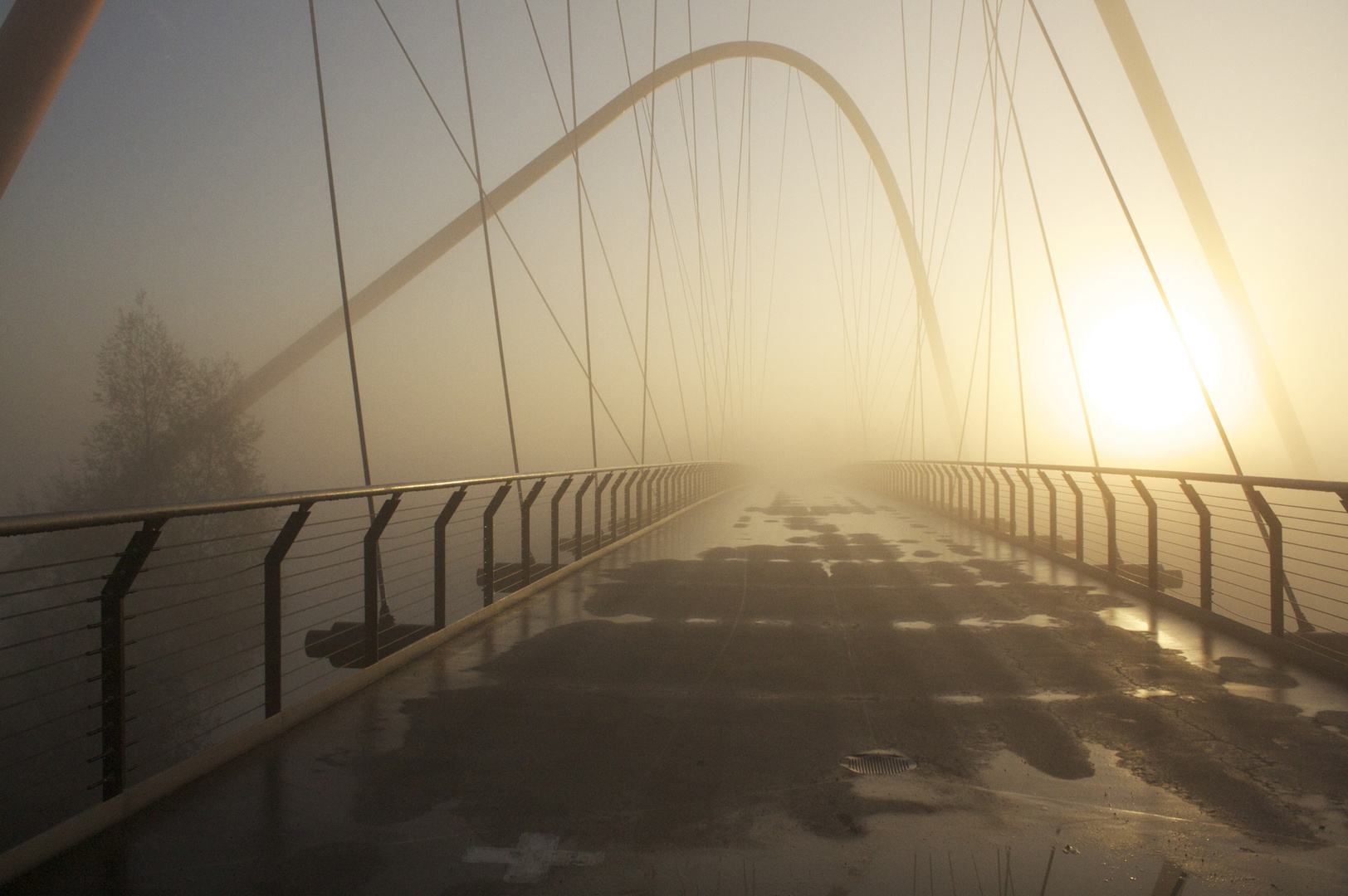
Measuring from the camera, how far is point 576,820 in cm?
296

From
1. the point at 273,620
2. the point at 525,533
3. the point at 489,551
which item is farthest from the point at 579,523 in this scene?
the point at 273,620

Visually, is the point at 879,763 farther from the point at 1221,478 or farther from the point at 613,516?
the point at 613,516

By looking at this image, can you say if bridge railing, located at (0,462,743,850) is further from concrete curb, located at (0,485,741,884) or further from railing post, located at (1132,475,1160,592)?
railing post, located at (1132,475,1160,592)

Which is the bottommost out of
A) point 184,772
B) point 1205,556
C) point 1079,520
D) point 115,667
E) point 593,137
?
Answer: point 184,772

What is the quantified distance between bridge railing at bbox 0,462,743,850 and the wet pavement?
440 millimetres

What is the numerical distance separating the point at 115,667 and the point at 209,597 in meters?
1.30

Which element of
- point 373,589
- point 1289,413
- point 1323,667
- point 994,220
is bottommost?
point 1323,667

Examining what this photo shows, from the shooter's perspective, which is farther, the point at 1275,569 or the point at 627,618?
the point at 627,618

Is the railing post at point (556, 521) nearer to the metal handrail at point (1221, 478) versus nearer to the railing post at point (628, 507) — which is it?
the railing post at point (628, 507)

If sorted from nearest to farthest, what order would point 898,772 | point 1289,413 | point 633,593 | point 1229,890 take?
point 1229,890 < point 898,772 < point 633,593 < point 1289,413

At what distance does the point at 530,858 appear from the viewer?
2678 millimetres

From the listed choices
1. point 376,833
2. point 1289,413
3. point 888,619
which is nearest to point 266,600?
point 376,833

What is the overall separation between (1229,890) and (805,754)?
153 cm

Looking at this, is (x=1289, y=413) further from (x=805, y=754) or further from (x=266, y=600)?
(x=266, y=600)
